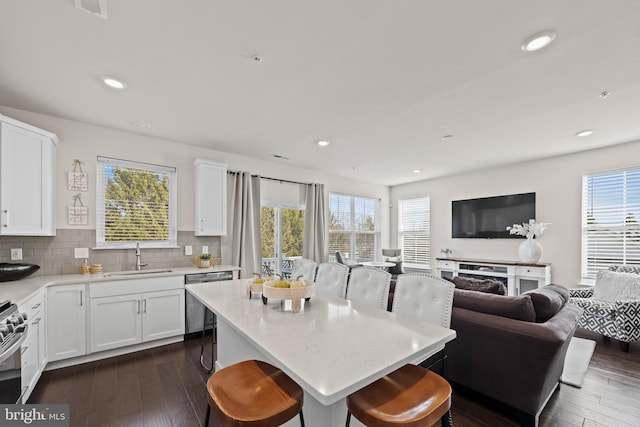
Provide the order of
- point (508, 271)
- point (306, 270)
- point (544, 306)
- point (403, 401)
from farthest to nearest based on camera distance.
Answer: point (508, 271)
point (306, 270)
point (544, 306)
point (403, 401)

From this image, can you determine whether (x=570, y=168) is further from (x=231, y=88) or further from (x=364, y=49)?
(x=231, y=88)

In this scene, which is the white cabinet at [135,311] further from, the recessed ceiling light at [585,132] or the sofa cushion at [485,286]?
the recessed ceiling light at [585,132]

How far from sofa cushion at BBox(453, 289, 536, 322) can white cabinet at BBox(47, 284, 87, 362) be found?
3.73m

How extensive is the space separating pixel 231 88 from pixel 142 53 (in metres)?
0.73

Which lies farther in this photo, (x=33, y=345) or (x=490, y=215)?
(x=490, y=215)

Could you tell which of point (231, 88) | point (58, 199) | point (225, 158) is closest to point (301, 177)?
point (225, 158)

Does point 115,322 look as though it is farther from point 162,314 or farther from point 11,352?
point 11,352

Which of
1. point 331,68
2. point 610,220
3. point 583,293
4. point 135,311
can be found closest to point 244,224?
point 135,311

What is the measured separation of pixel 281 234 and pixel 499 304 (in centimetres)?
387

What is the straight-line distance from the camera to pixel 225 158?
15.5ft

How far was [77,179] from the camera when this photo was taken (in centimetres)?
346

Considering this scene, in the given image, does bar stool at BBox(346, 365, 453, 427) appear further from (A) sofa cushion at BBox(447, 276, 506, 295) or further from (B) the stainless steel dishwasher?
(B) the stainless steel dishwasher

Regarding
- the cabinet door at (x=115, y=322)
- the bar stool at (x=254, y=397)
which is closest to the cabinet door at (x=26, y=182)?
the cabinet door at (x=115, y=322)

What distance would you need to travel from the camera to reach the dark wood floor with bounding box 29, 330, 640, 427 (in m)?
2.14
